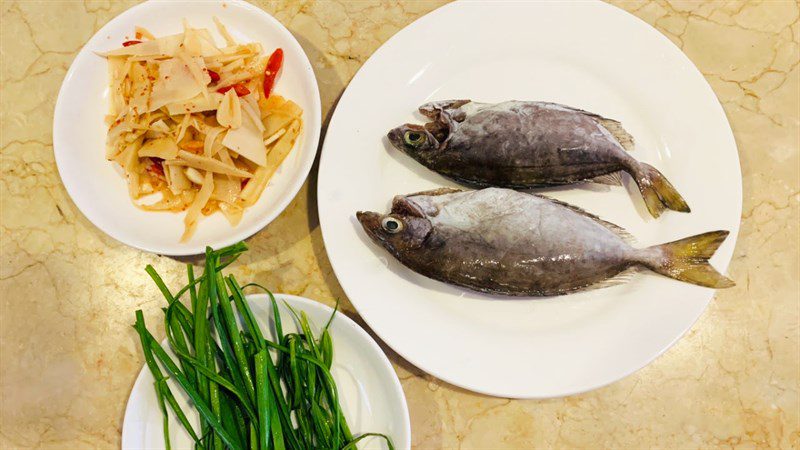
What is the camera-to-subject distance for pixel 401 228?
1.98 m

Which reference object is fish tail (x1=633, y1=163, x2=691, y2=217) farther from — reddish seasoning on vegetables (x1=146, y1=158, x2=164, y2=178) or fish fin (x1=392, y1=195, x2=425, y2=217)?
reddish seasoning on vegetables (x1=146, y1=158, x2=164, y2=178)

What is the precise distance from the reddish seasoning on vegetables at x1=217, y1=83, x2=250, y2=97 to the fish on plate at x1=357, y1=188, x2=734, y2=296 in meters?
0.59

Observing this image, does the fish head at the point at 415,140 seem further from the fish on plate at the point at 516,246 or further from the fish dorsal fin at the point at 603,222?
the fish dorsal fin at the point at 603,222

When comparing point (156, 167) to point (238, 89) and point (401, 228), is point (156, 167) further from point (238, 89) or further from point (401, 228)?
point (401, 228)

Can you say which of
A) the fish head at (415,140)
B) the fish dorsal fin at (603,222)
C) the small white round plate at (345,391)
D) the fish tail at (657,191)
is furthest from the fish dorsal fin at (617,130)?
the small white round plate at (345,391)

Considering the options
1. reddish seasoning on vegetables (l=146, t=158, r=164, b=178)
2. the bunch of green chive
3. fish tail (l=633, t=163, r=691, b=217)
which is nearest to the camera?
the bunch of green chive

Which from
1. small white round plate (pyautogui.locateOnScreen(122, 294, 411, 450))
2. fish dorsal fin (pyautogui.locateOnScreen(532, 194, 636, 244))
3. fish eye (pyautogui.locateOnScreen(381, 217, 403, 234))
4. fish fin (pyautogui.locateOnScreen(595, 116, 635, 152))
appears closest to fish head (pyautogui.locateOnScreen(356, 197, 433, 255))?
fish eye (pyautogui.locateOnScreen(381, 217, 403, 234))

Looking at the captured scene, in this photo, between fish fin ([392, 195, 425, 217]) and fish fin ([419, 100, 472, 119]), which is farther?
fish fin ([419, 100, 472, 119])

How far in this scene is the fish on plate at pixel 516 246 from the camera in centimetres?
199

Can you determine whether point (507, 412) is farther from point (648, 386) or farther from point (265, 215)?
point (265, 215)

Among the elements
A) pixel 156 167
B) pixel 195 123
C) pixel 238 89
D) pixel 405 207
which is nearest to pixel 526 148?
pixel 405 207

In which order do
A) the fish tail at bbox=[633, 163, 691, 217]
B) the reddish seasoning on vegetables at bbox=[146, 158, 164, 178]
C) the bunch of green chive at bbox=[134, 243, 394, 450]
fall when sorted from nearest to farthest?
1. the bunch of green chive at bbox=[134, 243, 394, 450]
2. the fish tail at bbox=[633, 163, 691, 217]
3. the reddish seasoning on vegetables at bbox=[146, 158, 164, 178]

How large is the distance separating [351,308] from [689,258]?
3.77 ft

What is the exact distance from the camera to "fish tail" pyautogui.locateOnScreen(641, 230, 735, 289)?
2.04 m
